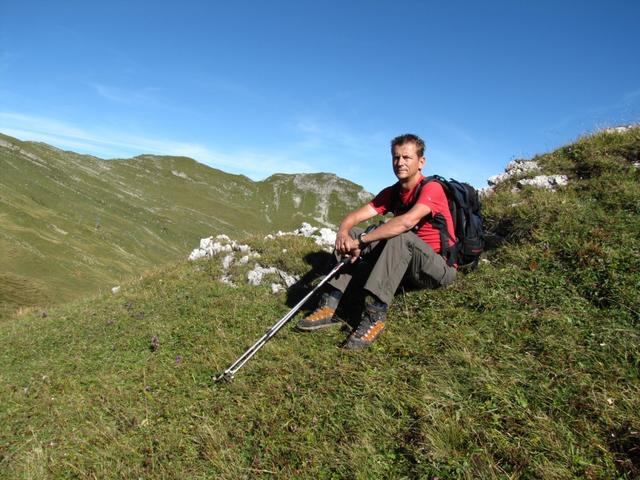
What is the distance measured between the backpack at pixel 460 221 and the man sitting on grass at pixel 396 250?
106 millimetres

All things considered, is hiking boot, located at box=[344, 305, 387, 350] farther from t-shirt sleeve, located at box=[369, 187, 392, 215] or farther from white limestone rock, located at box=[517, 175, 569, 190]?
white limestone rock, located at box=[517, 175, 569, 190]

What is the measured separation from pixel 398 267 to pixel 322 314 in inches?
65.5

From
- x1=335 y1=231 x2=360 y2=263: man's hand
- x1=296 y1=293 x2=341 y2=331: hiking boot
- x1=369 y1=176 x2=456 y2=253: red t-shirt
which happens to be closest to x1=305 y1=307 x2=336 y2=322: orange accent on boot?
x1=296 y1=293 x2=341 y2=331: hiking boot

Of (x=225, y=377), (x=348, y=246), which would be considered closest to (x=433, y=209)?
(x=348, y=246)

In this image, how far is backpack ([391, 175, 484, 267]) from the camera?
692 cm

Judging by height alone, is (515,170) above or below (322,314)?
above

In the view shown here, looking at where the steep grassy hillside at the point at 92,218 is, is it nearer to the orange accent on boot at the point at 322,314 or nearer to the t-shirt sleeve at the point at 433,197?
the orange accent on boot at the point at 322,314

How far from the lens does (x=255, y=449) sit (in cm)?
445

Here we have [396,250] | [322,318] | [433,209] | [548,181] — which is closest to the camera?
[396,250]

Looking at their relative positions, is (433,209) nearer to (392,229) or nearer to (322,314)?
(392,229)

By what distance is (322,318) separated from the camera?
688cm

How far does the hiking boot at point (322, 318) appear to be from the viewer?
6.85 meters

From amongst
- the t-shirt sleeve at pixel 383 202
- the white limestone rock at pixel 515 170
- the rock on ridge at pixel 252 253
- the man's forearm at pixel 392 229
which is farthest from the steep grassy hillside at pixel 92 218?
the man's forearm at pixel 392 229

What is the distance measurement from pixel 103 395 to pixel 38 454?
1.30 meters
